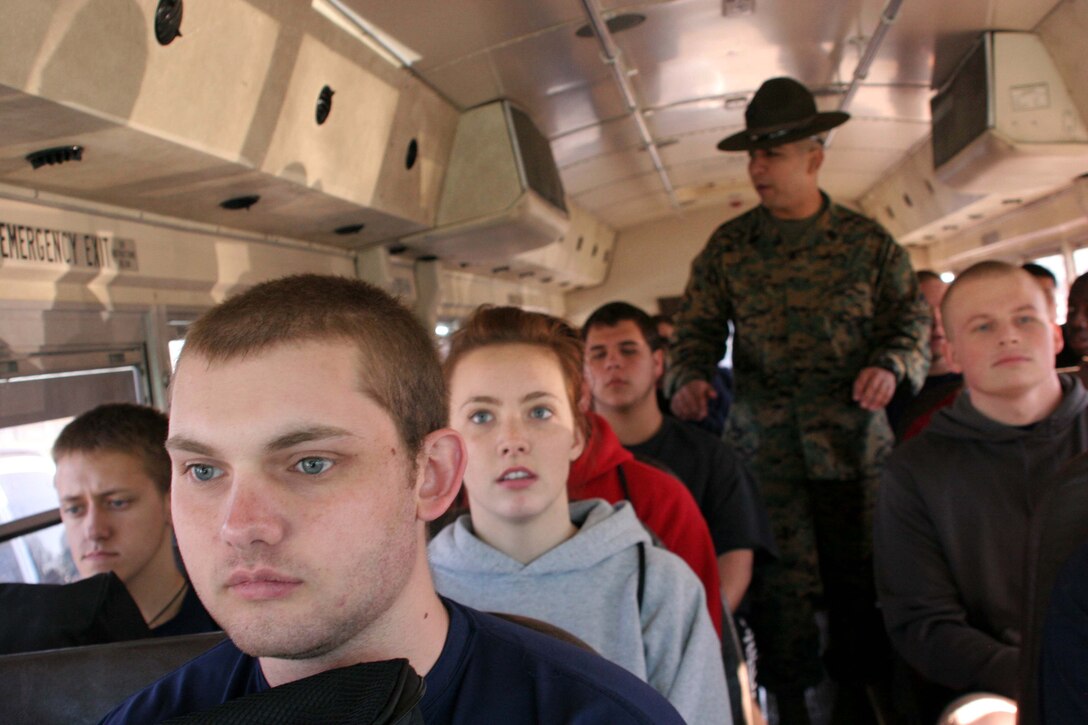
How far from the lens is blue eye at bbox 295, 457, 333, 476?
110cm

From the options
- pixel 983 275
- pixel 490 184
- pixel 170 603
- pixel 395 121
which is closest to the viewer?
pixel 170 603

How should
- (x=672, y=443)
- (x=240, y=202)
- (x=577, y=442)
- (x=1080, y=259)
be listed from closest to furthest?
(x=577, y=442), (x=672, y=443), (x=240, y=202), (x=1080, y=259)

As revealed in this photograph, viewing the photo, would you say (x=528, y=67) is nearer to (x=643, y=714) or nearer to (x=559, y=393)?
(x=559, y=393)

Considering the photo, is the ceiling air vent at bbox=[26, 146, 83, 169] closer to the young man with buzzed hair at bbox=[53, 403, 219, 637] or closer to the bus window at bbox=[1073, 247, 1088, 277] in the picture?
the young man with buzzed hair at bbox=[53, 403, 219, 637]

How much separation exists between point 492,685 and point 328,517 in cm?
32

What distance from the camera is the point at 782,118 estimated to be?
11.6ft

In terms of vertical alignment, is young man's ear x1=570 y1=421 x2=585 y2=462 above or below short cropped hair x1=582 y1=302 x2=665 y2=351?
below

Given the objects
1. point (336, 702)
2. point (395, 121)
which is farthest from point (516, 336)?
point (395, 121)

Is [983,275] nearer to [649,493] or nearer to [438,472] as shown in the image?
[649,493]

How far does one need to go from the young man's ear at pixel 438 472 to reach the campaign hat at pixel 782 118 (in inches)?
102

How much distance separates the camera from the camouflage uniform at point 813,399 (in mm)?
3641

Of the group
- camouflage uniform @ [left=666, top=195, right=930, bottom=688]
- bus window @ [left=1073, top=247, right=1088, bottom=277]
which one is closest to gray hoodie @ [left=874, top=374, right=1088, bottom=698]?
camouflage uniform @ [left=666, top=195, right=930, bottom=688]

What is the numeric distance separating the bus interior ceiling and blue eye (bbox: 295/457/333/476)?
716mm

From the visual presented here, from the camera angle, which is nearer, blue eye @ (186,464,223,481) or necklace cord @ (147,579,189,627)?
blue eye @ (186,464,223,481)
